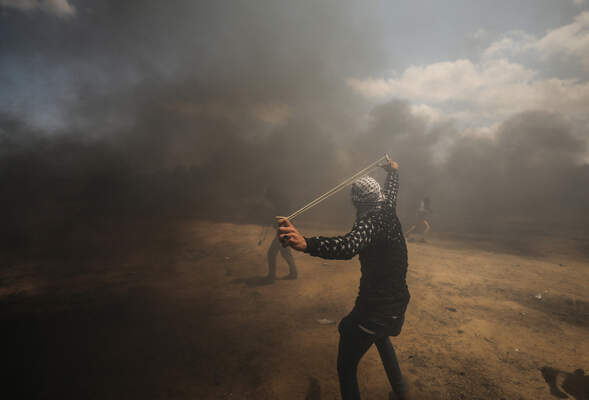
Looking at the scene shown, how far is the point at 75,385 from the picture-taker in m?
2.98

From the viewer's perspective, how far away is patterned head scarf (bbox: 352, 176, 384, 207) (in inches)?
81.4

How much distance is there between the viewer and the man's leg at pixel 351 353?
1976mm

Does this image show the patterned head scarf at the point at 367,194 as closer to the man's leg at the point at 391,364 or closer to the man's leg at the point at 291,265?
the man's leg at the point at 391,364

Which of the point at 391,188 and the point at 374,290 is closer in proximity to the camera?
the point at 374,290

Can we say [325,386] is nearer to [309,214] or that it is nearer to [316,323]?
[316,323]

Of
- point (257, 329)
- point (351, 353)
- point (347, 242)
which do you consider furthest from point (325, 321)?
point (347, 242)

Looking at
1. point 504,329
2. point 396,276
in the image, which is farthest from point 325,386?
point 504,329

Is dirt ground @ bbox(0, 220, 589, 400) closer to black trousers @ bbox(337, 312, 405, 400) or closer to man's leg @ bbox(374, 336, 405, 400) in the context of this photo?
man's leg @ bbox(374, 336, 405, 400)

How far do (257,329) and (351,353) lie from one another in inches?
107

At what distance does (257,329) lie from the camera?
4.24 metres

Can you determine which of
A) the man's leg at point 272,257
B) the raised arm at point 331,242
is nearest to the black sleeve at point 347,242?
the raised arm at point 331,242

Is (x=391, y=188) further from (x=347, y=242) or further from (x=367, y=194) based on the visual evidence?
(x=347, y=242)

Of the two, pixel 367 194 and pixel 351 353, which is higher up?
pixel 367 194

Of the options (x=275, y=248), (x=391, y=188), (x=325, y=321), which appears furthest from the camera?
(x=275, y=248)
